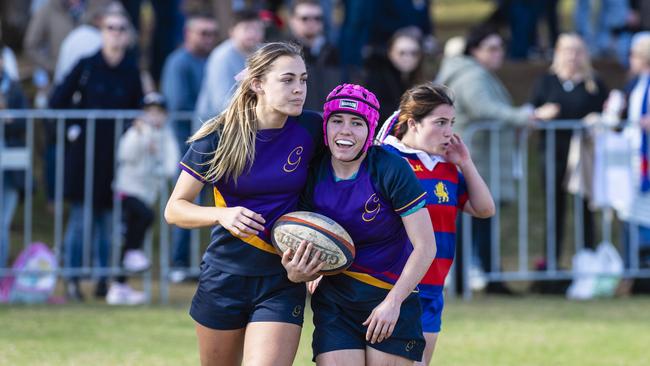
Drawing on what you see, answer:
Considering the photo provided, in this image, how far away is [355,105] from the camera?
224 inches

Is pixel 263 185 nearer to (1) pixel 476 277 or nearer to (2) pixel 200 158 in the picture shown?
(2) pixel 200 158

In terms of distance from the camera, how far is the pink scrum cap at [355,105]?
568 cm

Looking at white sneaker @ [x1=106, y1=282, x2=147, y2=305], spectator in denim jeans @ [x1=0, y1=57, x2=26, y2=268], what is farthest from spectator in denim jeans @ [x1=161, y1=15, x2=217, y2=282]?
spectator in denim jeans @ [x1=0, y1=57, x2=26, y2=268]

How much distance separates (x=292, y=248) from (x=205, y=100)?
582cm

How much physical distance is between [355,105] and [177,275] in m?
5.87

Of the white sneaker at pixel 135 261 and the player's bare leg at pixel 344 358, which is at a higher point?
the white sneaker at pixel 135 261

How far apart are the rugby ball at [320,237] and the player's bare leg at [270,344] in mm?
346

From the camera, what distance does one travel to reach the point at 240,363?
599 centimetres

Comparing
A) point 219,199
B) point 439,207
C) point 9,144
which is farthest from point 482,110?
point 219,199

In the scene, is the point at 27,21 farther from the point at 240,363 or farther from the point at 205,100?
the point at 240,363

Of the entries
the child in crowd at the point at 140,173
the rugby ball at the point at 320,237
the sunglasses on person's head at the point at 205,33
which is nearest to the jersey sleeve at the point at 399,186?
the rugby ball at the point at 320,237

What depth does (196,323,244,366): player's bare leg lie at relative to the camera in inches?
231

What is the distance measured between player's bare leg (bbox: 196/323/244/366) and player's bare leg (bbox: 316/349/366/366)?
0.45 m

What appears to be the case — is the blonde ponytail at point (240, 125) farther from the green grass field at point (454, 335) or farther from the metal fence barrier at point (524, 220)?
the metal fence barrier at point (524, 220)
